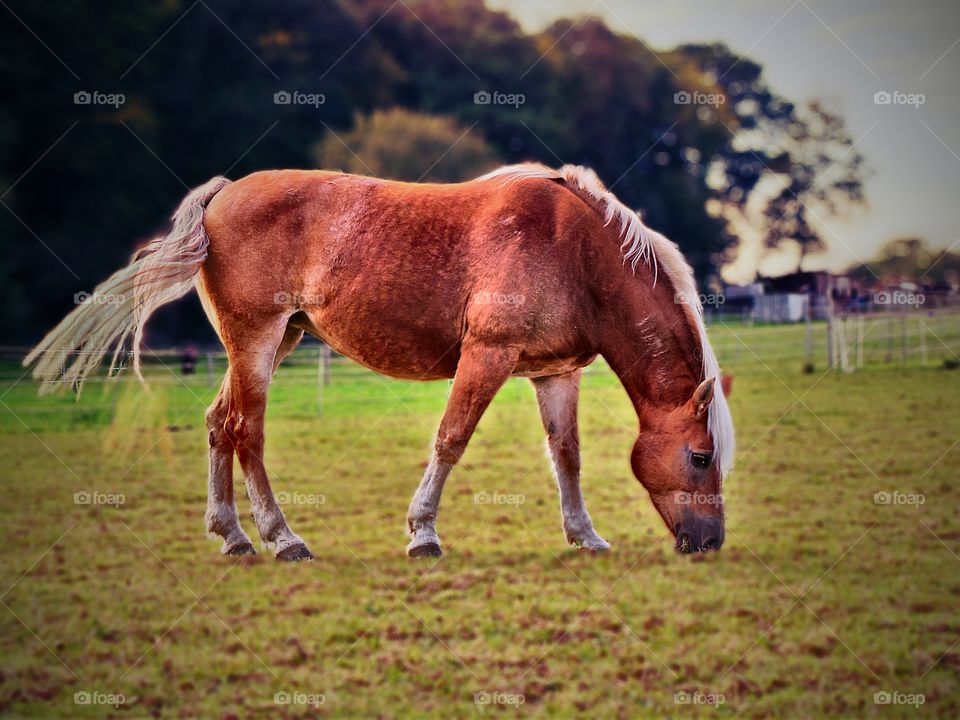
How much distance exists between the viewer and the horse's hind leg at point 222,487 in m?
5.15

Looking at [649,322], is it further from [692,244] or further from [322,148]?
[692,244]

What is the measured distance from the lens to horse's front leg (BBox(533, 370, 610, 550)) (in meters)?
5.48

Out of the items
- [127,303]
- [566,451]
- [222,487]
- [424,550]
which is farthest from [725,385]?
[127,303]

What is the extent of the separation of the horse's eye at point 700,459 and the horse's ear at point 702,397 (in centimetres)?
21

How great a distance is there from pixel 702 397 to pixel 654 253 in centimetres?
88

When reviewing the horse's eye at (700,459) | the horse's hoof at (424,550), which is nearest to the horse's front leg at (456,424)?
the horse's hoof at (424,550)

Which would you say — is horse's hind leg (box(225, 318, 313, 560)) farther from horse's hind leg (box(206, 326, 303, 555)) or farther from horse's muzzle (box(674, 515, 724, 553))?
horse's muzzle (box(674, 515, 724, 553))

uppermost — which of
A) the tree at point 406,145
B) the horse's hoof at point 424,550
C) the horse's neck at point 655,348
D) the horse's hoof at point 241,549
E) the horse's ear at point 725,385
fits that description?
the tree at point 406,145

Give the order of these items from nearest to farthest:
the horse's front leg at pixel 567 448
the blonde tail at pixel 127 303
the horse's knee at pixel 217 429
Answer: the blonde tail at pixel 127 303, the horse's knee at pixel 217 429, the horse's front leg at pixel 567 448

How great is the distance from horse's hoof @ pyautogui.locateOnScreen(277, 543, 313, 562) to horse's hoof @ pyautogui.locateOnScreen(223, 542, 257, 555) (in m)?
0.24

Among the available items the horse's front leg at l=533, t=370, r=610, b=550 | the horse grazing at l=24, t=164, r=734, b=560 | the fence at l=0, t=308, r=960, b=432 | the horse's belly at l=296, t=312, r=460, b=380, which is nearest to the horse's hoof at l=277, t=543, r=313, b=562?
the horse grazing at l=24, t=164, r=734, b=560

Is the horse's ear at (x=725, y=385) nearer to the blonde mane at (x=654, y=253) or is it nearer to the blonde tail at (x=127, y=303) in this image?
the blonde mane at (x=654, y=253)

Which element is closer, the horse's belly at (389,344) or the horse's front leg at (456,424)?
the horse's front leg at (456,424)

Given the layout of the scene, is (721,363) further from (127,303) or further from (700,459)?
(127,303)
